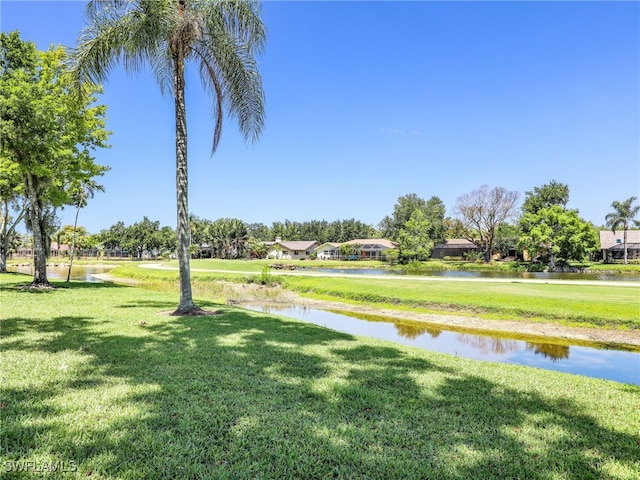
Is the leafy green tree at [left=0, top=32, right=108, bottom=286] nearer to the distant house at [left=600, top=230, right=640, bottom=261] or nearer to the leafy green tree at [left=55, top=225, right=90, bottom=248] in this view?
the distant house at [left=600, top=230, right=640, bottom=261]

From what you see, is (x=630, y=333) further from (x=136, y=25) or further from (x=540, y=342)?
(x=136, y=25)

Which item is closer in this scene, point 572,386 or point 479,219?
point 572,386

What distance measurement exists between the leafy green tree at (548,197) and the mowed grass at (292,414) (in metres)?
70.6

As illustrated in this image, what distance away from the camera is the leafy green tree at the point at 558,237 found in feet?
156

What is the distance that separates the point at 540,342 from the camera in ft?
39.5

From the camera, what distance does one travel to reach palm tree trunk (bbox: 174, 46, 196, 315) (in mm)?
10711

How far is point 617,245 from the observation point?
61969mm

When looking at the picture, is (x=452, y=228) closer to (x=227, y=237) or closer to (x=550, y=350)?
(x=227, y=237)

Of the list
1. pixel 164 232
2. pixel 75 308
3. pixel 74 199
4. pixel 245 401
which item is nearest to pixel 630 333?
pixel 245 401

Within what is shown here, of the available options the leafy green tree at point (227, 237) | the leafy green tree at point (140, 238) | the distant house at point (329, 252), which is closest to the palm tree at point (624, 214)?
the distant house at point (329, 252)

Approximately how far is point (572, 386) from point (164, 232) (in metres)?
101

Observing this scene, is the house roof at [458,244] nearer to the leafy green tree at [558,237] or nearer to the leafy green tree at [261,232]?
the leafy green tree at [558,237]

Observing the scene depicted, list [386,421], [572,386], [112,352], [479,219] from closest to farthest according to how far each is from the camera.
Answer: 1. [386,421]
2. [572,386]
3. [112,352]
4. [479,219]

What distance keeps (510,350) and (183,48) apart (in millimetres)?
13217
